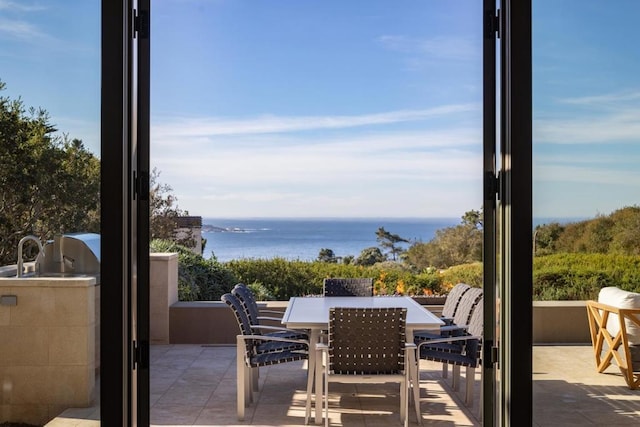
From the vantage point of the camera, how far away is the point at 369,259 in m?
27.6

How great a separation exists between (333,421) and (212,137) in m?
22.2

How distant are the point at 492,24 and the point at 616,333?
1.40 m

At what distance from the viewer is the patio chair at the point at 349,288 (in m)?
6.79

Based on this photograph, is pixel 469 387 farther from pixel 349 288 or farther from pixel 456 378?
pixel 349 288

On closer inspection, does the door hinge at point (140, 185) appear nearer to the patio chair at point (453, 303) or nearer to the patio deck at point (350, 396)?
the patio deck at point (350, 396)

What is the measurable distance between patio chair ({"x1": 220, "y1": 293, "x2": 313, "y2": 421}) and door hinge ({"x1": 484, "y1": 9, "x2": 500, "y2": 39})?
2.70m

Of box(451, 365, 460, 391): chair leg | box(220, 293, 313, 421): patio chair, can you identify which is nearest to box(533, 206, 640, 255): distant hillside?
box(220, 293, 313, 421): patio chair

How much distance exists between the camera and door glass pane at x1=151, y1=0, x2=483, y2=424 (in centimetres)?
2481

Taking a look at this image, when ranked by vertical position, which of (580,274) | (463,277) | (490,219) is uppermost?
(490,219)

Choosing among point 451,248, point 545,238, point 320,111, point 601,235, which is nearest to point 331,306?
point 545,238

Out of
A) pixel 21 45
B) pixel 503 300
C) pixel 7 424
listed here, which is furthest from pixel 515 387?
pixel 21 45

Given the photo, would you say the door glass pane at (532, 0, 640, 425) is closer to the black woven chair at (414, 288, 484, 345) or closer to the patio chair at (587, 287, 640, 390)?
the patio chair at (587, 287, 640, 390)

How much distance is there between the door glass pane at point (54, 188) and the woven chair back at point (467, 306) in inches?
122

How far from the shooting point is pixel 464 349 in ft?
17.3
